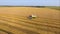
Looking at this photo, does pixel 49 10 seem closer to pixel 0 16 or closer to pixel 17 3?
pixel 17 3

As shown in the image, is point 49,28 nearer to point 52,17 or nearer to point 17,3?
point 52,17

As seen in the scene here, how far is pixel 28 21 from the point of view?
718 mm

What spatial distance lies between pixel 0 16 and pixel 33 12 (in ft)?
0.69

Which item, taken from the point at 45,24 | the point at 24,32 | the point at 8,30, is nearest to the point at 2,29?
the point at 8,30

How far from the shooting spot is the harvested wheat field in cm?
69

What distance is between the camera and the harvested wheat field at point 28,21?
0.69m

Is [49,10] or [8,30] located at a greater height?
[49,10]

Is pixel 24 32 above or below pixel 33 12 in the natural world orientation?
below

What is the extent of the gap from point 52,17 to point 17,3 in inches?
9.1

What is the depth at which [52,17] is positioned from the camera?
683 mm

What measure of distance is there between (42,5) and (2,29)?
0.30 m

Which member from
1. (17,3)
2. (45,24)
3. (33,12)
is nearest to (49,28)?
(45,24)

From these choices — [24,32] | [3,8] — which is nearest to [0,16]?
[3,8]

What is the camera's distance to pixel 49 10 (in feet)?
2.23
